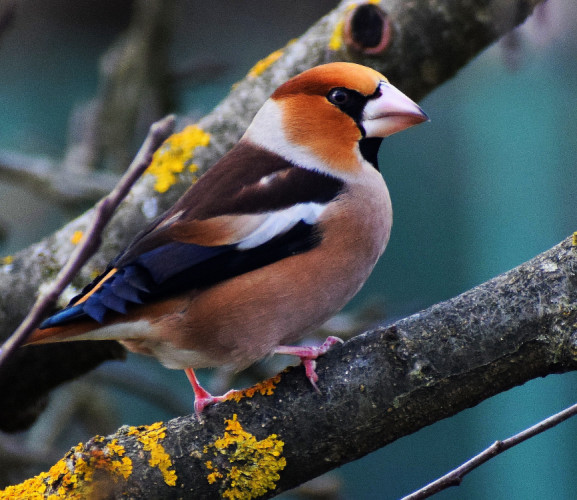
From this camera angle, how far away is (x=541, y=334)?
65.6 inches

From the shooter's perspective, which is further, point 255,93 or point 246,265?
point 255,93

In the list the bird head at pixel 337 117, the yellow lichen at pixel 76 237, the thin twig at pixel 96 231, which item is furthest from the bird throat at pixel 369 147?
the thin twig at pixel 96 231

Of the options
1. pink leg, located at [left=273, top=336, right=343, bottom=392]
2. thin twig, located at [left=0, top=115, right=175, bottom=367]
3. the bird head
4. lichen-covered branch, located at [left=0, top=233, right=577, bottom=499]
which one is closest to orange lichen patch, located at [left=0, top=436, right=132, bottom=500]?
lichen-covered branch, located at [left=0, top=233, right=577, bottom=499]

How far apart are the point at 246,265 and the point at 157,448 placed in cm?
51

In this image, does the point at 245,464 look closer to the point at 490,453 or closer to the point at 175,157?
the point at 490,453

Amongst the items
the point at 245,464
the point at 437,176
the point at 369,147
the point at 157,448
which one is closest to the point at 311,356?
the point at 245,464

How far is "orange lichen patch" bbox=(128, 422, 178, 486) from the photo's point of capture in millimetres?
1752

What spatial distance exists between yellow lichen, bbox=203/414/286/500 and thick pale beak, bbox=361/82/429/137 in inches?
37.9

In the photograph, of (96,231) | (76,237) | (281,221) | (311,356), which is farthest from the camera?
(76,237)

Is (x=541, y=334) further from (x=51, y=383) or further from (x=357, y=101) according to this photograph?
(x=51, y=383)

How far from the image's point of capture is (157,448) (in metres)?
1.78

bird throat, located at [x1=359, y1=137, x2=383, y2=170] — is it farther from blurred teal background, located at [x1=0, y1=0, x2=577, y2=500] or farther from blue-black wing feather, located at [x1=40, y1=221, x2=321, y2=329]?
blurred teal background, located at [x1=0, y1=0, x2=577, y2=500]

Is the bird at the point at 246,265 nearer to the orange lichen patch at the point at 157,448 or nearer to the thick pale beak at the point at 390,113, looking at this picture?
the thick pale beak at the point at 390,113

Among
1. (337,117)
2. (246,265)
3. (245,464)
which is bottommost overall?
(245,464)
